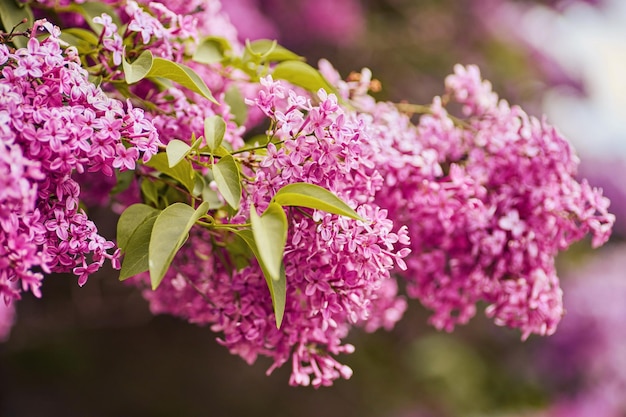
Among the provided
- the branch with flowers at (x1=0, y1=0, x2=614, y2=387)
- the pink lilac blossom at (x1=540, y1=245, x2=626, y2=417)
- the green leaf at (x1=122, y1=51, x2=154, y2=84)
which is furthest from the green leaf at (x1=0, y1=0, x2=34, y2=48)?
the pink lilac blossom at (x1=540, y1=245, x2=626, y2=417)

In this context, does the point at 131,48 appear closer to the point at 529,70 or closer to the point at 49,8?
the point at 49,8

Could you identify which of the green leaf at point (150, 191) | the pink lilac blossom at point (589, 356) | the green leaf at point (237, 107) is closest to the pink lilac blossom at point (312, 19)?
the pink lilac blossom at point (589, 356)

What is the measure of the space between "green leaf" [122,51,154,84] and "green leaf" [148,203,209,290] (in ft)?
0.44

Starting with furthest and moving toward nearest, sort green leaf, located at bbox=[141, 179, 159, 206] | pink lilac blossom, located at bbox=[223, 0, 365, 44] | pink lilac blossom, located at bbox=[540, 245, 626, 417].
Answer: pink lilac blossom, located at bbox=[540, 245, 626, 417]
pink lilac blossom, located at bbox=[223, 0, 365, 44]
green leaf, located at bbox=[141, 179, 159, 206]

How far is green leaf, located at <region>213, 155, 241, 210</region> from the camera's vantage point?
0.62 meters

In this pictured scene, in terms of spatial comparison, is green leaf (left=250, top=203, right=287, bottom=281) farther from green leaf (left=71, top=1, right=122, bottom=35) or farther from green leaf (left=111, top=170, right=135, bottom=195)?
green leaf (left=71, top=1, right=122, bottom=35)

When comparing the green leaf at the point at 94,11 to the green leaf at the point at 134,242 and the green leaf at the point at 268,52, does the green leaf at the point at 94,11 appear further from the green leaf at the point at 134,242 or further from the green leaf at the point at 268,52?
the green leaf at the point at 134,242

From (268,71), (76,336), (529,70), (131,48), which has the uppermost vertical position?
(529,70)

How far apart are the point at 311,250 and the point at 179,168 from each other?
15 centimetres

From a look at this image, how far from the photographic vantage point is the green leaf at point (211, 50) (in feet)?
2.59

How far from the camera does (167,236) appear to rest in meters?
0.57

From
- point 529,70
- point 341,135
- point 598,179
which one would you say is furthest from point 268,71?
point 598,179

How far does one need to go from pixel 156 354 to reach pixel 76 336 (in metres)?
0.36

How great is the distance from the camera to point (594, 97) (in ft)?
12.0
